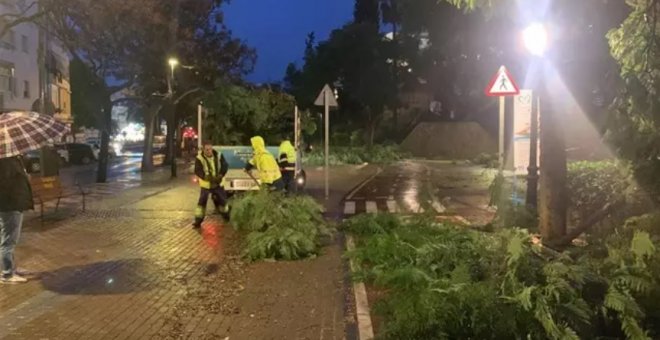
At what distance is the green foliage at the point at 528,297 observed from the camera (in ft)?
17.7

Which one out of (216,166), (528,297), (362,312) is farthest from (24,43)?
(528,297)

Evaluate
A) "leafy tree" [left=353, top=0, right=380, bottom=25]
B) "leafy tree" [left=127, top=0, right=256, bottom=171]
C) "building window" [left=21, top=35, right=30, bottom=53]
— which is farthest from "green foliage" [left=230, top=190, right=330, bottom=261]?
"leafy tree" [left=353, top=0, right=380, bottom=25]

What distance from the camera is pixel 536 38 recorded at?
357 inches

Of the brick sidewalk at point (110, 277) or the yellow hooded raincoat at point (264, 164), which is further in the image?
the yellow hooded raincoat at point (264, 164)

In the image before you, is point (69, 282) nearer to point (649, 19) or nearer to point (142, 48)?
point (649, 19)

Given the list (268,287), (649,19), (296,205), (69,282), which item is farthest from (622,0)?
(69,282)

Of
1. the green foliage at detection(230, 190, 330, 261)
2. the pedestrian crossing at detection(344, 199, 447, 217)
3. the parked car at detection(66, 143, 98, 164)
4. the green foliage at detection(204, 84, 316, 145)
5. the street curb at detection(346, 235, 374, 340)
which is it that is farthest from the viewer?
Result: the parked car at detection(66, 143, 98, 164)

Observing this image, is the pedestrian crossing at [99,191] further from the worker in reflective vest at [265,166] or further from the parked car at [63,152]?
the parked car at [63,152]

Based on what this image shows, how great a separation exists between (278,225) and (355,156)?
1154 inches

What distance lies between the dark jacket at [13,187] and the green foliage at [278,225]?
3046mm

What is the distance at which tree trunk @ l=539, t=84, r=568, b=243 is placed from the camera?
930 cm

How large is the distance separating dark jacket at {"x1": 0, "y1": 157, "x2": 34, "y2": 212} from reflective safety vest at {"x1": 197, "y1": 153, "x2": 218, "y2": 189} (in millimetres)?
4663

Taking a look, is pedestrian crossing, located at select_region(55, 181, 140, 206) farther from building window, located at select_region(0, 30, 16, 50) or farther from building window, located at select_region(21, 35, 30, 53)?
building window, located at select_region(21, 35, 30, 53)

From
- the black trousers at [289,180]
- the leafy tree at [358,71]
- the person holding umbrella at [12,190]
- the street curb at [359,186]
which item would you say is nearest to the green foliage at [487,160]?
the street curb at [359,186]
